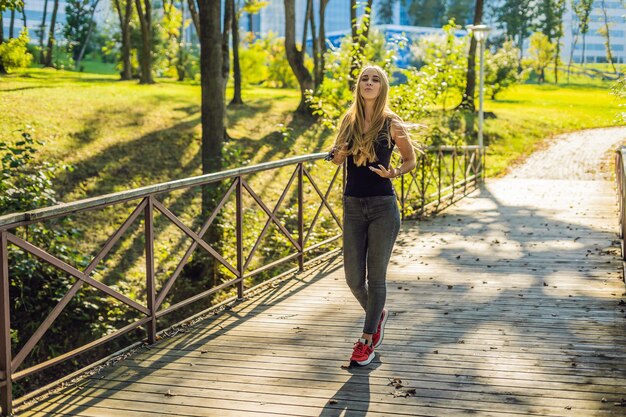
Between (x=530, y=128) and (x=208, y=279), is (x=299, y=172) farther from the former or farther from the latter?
(x=530, y=128)


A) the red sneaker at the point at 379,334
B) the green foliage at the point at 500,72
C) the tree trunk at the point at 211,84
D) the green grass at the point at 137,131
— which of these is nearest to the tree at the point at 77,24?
the green grass at the point at 137,131

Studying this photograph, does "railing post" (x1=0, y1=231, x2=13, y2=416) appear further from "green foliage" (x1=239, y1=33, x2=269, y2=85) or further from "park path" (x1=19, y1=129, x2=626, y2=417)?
"green foliage" (x1=239, y1=33, x2=269, y2=85)

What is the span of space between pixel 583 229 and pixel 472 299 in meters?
5.20

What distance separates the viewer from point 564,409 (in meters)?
4.67

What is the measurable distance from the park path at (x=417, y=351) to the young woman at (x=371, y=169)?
0.80 m

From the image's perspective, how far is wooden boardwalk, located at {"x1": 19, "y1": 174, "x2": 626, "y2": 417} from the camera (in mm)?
4816

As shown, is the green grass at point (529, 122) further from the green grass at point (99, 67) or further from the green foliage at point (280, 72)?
the green grass at point (99, 67)

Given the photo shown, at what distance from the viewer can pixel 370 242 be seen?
209 inches

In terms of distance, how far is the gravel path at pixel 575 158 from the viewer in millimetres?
24047

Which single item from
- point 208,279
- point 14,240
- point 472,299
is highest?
point 14,240

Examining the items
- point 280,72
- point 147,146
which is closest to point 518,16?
point 280,72

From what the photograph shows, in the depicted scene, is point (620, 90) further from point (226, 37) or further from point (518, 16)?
point (518, 16)

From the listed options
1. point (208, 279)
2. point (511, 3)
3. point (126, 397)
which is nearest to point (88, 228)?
point (208, 279)

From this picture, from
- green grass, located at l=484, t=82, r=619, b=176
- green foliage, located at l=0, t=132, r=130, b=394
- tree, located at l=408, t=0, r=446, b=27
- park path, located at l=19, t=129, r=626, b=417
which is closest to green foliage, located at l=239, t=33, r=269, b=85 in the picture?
green grass, located at l=484, t=82, r=619, b=176
